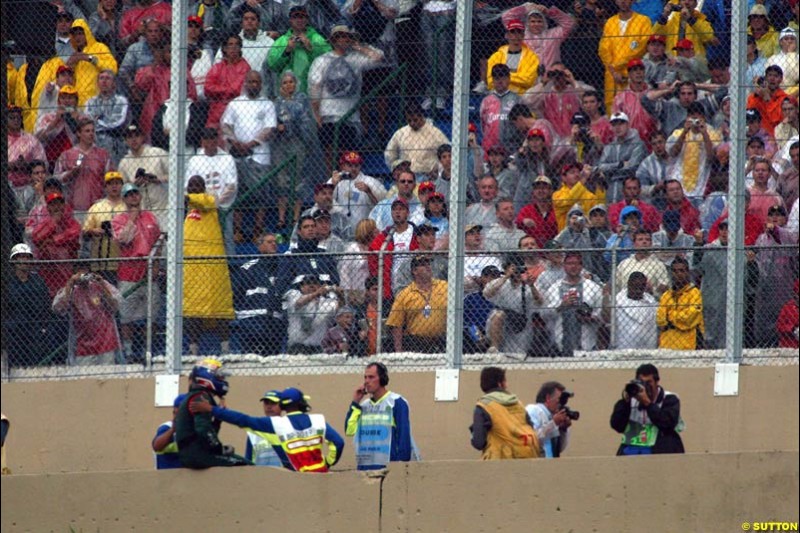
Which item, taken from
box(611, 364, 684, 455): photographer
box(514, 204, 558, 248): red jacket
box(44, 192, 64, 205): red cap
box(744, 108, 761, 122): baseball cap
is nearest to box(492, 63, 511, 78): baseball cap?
box(514, 204, 558, 248): red jacket

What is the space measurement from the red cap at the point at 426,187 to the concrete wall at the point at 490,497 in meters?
2.24

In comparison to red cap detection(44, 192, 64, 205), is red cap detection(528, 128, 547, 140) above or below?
above

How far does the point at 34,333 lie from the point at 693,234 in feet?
14.8

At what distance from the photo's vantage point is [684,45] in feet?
38.3

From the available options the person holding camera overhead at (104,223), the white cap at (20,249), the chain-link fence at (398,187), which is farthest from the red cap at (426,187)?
the white cap at (20,249)

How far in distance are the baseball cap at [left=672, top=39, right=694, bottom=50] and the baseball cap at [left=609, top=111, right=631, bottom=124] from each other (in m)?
→ 0.59

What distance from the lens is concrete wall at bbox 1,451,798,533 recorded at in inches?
390

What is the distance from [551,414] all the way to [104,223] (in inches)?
135

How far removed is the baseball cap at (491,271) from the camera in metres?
11.4

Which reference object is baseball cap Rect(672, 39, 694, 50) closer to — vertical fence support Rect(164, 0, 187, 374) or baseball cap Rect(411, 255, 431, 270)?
baseball cap Rect(411, 255, 431, 270)

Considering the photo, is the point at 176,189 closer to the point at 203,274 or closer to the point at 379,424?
the point at 203,274

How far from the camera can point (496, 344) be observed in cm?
1129

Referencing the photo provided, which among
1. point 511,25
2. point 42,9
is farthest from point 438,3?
point 42,9

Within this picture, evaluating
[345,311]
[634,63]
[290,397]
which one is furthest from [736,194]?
[290,397]
